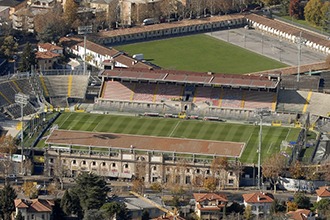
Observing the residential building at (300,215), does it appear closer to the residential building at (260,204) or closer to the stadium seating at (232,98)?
the residential building at (260,204)

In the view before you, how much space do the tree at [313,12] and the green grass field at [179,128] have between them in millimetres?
40087

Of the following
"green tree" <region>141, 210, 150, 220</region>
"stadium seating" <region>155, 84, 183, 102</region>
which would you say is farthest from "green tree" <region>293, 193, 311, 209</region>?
"stadium seating" <region>155, 84, 183, 102</region>

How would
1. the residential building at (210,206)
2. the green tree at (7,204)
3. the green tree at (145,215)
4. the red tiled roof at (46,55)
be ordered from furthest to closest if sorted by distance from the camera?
the red tiled roof at (46,55) < the residential building at (210,206) < the green tree at (145,215) < the green tree at (7,204)

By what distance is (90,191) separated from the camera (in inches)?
3794

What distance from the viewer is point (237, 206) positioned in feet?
319

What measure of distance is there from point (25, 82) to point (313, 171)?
31.0 meters

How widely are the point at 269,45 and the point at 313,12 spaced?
9234 mm

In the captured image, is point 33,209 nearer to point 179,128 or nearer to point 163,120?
point 179,128

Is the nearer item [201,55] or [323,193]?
[323,193]

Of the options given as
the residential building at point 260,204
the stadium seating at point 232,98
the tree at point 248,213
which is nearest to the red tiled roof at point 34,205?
the tree at point 248,213

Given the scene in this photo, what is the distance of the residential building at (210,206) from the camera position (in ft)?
316

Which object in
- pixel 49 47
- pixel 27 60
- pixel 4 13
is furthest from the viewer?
pixel 4 13

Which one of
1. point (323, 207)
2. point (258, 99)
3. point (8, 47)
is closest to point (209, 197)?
point (323, 207)

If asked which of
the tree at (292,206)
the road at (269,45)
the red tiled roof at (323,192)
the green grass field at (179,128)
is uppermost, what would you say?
the road at (269,45)
